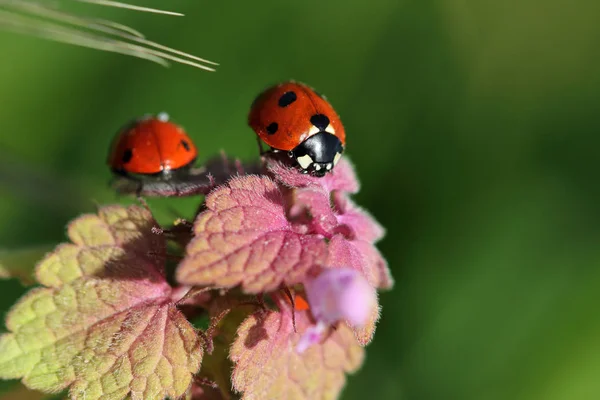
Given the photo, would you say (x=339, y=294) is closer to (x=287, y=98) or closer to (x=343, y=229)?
(x=343, y=229)

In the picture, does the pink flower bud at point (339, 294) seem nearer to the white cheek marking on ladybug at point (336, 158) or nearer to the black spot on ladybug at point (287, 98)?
the white cheek marking on ladybug at point (336, 158)

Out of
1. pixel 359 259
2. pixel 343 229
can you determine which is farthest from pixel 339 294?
pixel 343 229

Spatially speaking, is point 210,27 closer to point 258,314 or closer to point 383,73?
point 383,73

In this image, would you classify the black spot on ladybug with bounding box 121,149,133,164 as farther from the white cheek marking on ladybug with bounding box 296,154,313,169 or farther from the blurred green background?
the blurred green background

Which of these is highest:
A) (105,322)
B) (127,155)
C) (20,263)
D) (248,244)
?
(248,244)

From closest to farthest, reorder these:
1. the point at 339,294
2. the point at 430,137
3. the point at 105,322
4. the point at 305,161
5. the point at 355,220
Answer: the point at 339,294, the point at 105,322, the point at 355,220, the point at 305,161, the point at 430,137

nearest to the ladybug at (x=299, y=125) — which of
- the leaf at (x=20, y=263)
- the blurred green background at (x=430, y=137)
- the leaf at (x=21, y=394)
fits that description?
the leaf at (x=20, y=263)

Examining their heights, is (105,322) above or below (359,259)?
below
